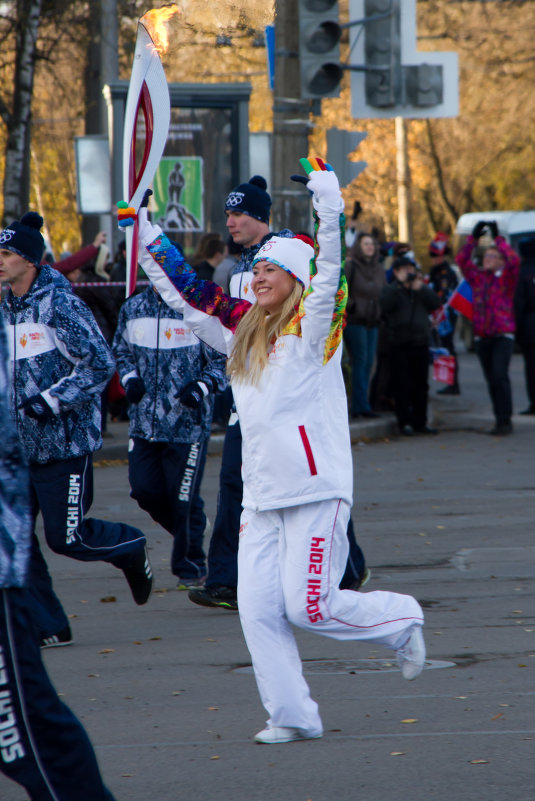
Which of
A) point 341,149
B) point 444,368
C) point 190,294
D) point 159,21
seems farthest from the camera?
point 444,368

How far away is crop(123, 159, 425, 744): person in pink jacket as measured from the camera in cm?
463

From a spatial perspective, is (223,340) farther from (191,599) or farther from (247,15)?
(191,599)

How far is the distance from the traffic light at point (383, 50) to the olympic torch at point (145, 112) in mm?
6813

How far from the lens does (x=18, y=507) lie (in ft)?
11.3

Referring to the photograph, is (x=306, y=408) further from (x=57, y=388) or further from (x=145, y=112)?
(x=145, y=112)

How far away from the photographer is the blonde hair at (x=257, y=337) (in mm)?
4793

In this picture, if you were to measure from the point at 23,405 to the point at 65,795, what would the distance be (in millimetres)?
2831

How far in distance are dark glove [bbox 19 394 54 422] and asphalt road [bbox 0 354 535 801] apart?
1.07 metres

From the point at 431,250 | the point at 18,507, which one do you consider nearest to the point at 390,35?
the point at 431,250

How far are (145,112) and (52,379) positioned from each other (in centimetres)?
124

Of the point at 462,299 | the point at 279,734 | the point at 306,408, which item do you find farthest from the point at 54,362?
the point at 462,299

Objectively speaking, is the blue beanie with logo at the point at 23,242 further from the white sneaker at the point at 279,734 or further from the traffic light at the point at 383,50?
the traffic light at the point at 383,50

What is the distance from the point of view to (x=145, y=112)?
6.10 metres

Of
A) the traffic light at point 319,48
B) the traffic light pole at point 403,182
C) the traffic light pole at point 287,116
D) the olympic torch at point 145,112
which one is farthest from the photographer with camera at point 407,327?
the traffic light pole at point 403,182
